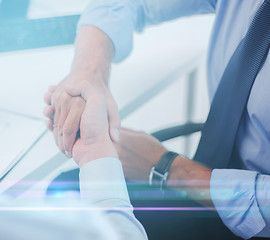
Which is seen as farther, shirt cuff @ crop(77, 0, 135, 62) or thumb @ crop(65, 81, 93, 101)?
shirt cuff @ crop(77, 0, 135, 62)

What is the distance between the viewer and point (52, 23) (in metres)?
0.78

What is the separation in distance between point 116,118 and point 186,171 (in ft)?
0.65

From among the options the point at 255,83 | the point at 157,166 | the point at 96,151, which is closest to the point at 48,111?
the point at 96,151

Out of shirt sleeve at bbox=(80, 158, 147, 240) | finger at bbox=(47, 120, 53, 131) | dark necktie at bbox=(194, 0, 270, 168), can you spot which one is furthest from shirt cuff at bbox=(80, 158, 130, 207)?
→ dark necktie at bbox=(194, 0, 270, 168)

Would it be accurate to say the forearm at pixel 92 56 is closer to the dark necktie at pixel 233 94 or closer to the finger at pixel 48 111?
the finger at pixel 48 111

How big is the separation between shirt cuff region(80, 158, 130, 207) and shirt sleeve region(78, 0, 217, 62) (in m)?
0.34

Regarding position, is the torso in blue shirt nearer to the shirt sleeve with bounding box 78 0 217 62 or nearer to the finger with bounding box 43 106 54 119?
the shirt sleeve with bounding box 78 0 217 62

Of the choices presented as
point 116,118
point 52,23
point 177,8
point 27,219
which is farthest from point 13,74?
point 27,219

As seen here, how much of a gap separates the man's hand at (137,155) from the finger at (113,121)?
11cm

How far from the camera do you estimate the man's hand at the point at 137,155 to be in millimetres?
641

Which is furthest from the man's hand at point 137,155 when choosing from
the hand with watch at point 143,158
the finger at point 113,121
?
the finger at point 113,121

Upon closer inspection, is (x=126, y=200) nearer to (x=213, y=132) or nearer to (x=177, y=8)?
(x=213, y=132)

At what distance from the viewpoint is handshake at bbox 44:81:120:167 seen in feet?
1.59

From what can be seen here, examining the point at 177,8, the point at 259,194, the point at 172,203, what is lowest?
the point at 172,203
